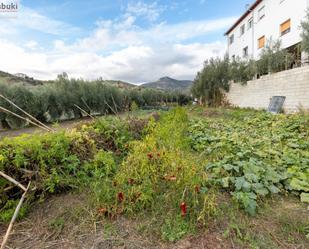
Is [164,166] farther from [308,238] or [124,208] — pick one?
[308,238]

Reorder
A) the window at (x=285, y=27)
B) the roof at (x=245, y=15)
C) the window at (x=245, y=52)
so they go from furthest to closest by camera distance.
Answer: the window at (x=245, y=52), the roof at (x=245, y=15), the window at (x=285, y=27)

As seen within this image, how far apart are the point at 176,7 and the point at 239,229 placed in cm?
796

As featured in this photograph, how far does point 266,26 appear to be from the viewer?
43.5 feet

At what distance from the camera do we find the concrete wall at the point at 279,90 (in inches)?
264

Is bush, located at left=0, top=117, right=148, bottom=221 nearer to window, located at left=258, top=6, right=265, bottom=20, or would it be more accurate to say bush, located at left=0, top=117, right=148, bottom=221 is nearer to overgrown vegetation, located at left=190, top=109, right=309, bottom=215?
overgrown vegetation, located at left=190, top=109, right=309, bottom=215

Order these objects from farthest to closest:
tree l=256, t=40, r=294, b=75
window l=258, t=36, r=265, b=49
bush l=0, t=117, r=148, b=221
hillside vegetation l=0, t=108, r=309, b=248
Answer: window l=258, t=36, r=265, b=49 < tree l=256, t=40, r=294, b=75 < bush l=0, t=117, r=148, b=221 < hillside vegetation l=0, t=108, r=309, b=248

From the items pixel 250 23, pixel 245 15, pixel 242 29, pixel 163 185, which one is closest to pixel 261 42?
pixel 250 23

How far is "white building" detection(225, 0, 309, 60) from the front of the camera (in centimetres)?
1044

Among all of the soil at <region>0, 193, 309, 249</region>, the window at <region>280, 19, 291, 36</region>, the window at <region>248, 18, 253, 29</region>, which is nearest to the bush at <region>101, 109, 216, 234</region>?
the soil at <region>0, 193, 309, 249</region>

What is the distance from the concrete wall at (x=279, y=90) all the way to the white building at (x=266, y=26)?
2526 mm

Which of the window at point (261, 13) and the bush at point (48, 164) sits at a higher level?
the window at point (261, 13)

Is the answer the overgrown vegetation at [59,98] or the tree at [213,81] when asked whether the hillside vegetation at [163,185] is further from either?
the tree at [213,81]

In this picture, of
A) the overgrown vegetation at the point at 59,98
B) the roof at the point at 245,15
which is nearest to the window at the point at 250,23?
the roof at the point at 245,15

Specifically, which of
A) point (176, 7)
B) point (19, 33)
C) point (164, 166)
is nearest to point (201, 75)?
point (176, 7)
